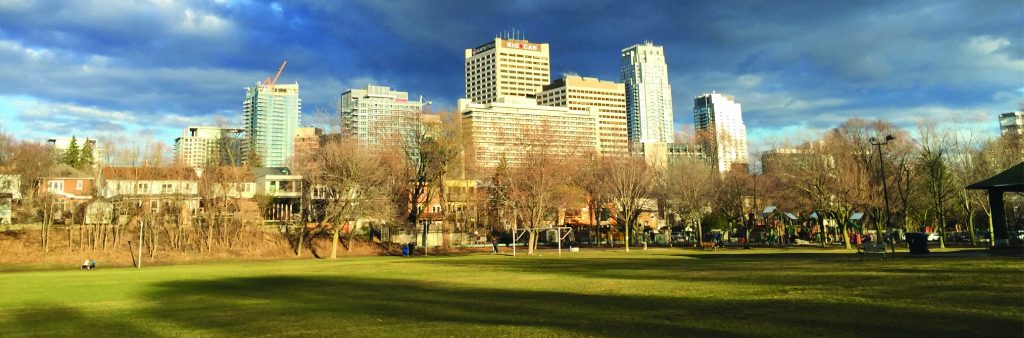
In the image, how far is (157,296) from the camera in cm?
2284

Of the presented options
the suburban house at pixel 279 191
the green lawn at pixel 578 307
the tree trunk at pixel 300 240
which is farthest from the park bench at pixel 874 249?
the suburban house at pixel 279 191

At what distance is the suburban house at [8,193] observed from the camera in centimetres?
6881

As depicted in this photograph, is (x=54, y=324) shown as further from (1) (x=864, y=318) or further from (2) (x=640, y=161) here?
(2) (x=640, y=161)

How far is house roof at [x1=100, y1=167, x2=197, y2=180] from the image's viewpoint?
234ft

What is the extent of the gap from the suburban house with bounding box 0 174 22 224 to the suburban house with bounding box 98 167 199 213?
8.92 m

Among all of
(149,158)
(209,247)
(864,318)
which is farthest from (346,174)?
(864,318)

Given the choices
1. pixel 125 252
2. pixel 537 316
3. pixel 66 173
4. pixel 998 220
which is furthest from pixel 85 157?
pixel 998 220

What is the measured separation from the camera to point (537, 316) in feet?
45.4

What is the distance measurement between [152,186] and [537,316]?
7056 cm

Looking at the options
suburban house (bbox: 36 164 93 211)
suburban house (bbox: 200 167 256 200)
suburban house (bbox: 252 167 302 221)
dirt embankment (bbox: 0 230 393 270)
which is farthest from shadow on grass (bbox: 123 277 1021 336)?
suburban house (bbox: 36 164 93 211)

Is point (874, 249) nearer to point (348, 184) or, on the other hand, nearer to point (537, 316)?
point (537, 316)

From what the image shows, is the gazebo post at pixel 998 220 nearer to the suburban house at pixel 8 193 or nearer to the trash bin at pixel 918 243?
the trash bin at pixel 918 243

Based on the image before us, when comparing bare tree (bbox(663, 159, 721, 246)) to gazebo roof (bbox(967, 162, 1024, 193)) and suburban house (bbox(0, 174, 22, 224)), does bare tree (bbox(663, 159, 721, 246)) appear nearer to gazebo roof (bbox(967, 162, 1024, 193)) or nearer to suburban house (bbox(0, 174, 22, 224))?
gazebo roof (bbox(967, 162, 1024, 193))

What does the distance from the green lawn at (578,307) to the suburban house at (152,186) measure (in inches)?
1739
